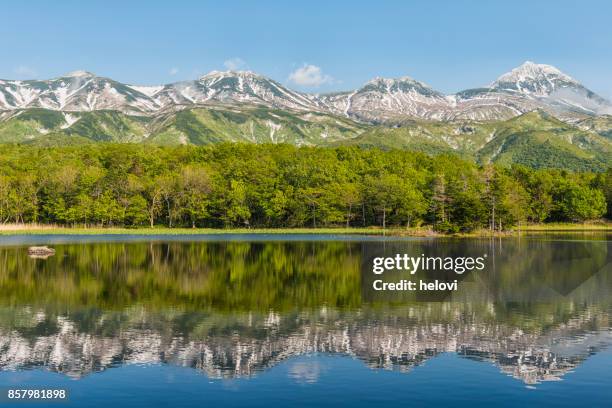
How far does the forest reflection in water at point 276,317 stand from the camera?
29484 millimetres

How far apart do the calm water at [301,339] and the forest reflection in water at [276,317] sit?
0.14 metres

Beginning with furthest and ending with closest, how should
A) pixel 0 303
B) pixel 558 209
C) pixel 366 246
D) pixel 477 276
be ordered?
pixel 558 209
pixel 366 246
pixel 477 276
pixel 0 303

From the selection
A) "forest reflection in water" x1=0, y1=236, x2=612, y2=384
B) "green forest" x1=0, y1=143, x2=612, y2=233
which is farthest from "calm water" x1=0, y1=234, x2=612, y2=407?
"green forest" x1=0, y1=143, x2=612, y2=233

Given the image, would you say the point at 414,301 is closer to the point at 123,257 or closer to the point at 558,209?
the point at 123,257

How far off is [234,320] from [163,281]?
67.6ft

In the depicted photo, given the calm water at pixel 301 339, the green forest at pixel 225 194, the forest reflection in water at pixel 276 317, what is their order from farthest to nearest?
the green forest at pixel 225 194 < the forest reflection in water at pixel 276 317 < the calm water at pixel 301 339

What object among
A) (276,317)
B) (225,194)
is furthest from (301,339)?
(225,194)

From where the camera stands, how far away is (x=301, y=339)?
32.8m

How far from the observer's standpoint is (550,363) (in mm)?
28406

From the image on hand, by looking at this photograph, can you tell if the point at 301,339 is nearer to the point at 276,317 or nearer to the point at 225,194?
the point at 276,317

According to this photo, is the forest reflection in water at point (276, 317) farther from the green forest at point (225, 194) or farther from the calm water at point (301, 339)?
the green forest at point (225, 194)

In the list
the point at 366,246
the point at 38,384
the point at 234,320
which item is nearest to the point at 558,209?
the point at 366,246

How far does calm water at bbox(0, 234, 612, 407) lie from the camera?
24516 millimetres

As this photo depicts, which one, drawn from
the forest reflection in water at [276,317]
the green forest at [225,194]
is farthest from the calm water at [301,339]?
the green forest at [225,194]
